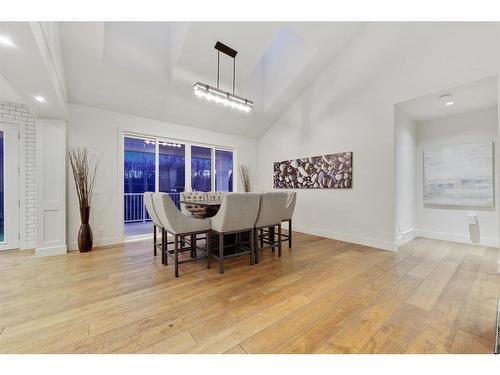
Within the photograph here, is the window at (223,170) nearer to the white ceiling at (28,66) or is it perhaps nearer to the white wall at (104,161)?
the white wall at (104,161)

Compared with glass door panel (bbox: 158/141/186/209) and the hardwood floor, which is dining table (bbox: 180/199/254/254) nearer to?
the hardwood floor

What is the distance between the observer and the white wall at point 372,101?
2.72 metres

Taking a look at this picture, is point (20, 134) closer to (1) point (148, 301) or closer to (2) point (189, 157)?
(2) point (189, 157)

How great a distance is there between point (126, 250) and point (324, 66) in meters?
4.92

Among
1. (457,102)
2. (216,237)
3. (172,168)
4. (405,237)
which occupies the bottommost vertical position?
(405,237)

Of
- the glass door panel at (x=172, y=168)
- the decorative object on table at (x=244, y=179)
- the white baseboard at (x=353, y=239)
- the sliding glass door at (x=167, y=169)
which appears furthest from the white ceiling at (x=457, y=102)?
the glass door panel at (x=172, y=168)

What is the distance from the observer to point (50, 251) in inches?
121

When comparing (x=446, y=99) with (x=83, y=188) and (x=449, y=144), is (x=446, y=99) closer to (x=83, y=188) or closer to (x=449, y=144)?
(x=449, y=144)

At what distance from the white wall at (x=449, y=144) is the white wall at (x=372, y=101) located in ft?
4.34

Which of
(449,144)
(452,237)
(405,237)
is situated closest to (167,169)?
(405,237)

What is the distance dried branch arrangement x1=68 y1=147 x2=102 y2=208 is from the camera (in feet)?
10.7

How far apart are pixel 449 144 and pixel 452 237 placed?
1.68 metres

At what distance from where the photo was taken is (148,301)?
1829mm

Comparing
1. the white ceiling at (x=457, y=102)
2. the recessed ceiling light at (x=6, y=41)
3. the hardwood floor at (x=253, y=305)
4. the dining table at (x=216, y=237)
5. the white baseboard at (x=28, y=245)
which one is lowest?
the hardwood floor at (x=253, y=305)
